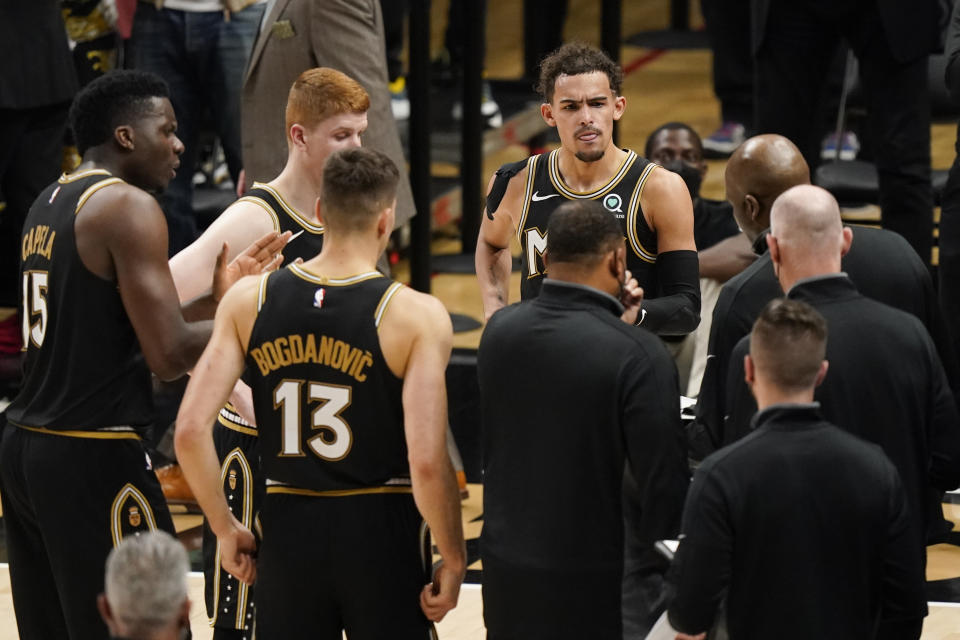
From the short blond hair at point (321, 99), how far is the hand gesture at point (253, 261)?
1.36ft

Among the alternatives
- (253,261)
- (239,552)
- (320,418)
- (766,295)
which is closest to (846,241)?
(766,295)

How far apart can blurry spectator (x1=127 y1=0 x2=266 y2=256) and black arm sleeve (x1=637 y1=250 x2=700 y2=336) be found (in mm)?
2543

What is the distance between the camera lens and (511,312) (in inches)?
149

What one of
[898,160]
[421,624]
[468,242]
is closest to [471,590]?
[421,624]

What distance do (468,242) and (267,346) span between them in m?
5.38

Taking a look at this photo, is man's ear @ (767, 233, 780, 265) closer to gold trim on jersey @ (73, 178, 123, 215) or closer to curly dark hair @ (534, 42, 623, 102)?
curly dark hair @ (534, 42, 623, 102)

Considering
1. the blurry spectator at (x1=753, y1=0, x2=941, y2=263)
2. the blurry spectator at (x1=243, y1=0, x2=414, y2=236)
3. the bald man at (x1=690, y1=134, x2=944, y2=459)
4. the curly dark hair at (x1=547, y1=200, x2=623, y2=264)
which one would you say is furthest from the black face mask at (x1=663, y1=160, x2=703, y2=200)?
the curly dark hair at (x1=547, y1=200, x2=623, y2=264)

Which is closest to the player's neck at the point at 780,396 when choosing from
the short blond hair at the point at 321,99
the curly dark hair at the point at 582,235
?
the curly dark hair at the point at 582,235

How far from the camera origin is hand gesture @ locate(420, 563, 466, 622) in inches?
147

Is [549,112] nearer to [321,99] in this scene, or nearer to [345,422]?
[321,99]

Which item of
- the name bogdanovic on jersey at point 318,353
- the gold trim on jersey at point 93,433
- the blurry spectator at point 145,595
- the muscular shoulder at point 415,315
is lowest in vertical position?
Answer: the gold trim on jersey at point 93,433

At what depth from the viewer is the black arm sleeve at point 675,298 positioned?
465 centimetres

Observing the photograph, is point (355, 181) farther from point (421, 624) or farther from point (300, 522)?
point (421, 624)

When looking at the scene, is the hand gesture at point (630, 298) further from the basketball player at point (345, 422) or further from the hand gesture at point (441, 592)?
the hand gesture at point (441, 592)
